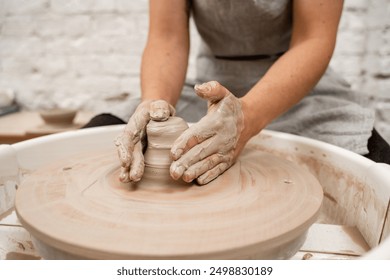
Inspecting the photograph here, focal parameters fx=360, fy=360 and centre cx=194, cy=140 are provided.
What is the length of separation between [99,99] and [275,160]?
5.88 feet

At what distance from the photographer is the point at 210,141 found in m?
0.71

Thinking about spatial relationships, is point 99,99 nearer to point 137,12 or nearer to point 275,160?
point 137,12

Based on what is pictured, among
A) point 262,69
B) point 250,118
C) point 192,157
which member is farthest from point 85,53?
point 192,157

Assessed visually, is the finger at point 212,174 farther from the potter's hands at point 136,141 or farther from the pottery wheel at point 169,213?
the potter's hands at point 136,141

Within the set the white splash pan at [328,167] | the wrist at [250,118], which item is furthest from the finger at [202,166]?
the white splash pan at [328,167]

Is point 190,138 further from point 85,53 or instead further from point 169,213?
point 85,53

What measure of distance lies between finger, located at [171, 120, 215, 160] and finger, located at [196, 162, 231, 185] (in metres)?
0.06

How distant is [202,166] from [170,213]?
0.13 metres

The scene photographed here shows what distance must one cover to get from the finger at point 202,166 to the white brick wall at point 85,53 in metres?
1.59

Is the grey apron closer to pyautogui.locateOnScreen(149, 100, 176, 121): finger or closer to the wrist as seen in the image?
the wrist

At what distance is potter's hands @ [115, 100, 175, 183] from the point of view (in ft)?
2.24

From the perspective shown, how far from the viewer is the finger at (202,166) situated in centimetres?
67

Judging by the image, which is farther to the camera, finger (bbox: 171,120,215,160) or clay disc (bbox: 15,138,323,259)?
finger (bbox: 171,120,215,160)

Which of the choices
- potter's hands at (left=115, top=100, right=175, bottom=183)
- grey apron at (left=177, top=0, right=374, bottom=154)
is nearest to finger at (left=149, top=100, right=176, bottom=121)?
potter's hands at (left=115, top=100, right=175, bottom=183)
